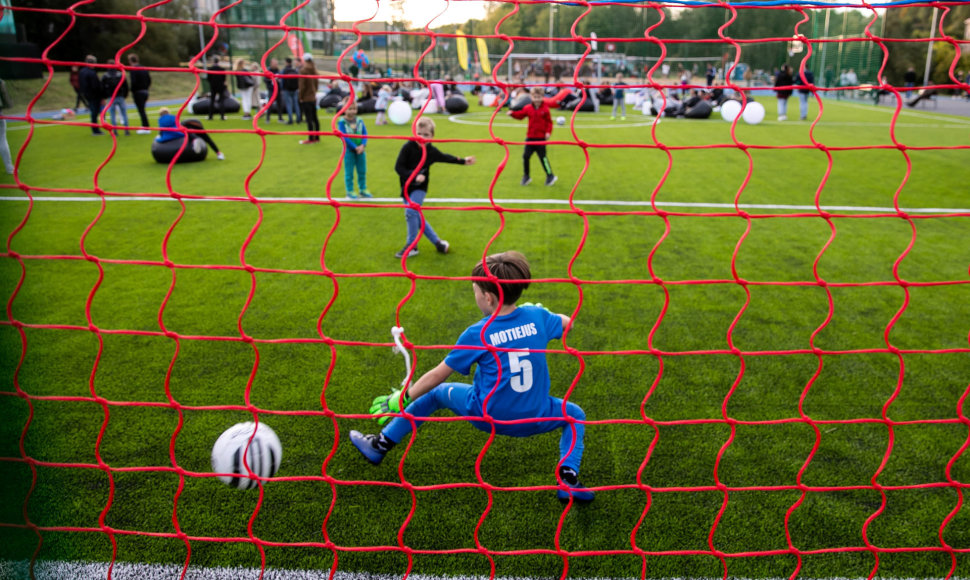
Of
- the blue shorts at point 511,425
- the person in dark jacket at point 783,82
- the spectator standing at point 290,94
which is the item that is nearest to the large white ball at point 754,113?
the person in dark jacket at point 783,82

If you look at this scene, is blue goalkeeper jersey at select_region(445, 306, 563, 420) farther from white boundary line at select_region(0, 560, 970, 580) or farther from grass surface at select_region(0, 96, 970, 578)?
white boundary line at select_region(0, 560, 970, 580)

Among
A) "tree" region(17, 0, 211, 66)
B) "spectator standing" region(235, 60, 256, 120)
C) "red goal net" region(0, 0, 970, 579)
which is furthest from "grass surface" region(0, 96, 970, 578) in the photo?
"tree" region(17, 0, 211, 66)

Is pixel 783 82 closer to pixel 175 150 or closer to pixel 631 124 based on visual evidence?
pixel 631 124

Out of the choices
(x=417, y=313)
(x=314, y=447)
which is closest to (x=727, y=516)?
(x=314, y=447)

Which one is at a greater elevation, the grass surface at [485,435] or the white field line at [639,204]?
the white field line at [639,204]

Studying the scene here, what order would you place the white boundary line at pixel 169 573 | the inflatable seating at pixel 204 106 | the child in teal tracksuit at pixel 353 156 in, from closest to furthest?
1. the white boundary line at pixel 169 573
2. the child in teal tracksuit at pixel 353 156
3. the inflatable seating at pixel 204 106

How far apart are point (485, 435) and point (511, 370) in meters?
0.83

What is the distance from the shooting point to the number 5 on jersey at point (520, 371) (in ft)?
9.97

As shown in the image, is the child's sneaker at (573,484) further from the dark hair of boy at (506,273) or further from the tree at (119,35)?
the tree at (119,35)

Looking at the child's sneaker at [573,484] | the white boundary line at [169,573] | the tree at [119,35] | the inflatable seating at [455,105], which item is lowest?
the white boundary line at [169,573]

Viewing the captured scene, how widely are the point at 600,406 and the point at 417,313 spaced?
6.40 ft

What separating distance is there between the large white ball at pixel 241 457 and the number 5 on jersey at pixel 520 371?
1169mm

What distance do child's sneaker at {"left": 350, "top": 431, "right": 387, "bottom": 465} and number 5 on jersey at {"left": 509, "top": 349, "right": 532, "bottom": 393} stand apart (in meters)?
0.87

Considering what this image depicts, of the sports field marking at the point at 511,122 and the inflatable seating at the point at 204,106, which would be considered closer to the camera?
the sports field marking at the point at 511,122
